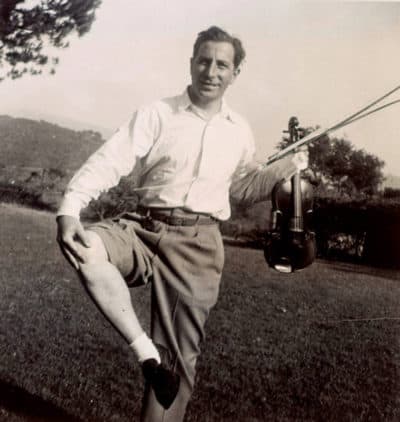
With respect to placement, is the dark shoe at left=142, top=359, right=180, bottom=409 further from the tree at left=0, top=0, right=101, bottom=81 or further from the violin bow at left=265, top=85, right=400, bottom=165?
the tree at left=0, top=0, right=101, bottom=81

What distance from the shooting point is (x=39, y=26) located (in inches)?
66.9

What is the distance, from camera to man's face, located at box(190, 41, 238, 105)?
4.65ft

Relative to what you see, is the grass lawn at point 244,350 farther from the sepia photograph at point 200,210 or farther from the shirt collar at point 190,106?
the shirt collar at point 190,106

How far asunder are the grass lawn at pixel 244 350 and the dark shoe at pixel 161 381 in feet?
0.37

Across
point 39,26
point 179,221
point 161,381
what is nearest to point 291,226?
point 179,221

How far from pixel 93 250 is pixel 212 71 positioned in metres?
0.60

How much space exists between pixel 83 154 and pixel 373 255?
3.16 feet

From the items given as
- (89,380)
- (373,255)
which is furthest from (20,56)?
(373,255)

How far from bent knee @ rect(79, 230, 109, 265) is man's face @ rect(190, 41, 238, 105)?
1.63 feet

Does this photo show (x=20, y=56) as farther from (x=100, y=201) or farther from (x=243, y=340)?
(x=243, y=340)

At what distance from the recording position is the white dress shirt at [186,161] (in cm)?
135

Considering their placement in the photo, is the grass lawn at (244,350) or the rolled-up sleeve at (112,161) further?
the grass lawn at (244,350)

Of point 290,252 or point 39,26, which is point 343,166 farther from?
point 39,26

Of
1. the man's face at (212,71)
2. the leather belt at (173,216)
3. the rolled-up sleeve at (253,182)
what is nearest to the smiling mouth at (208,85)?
the man's face at (212,71)
